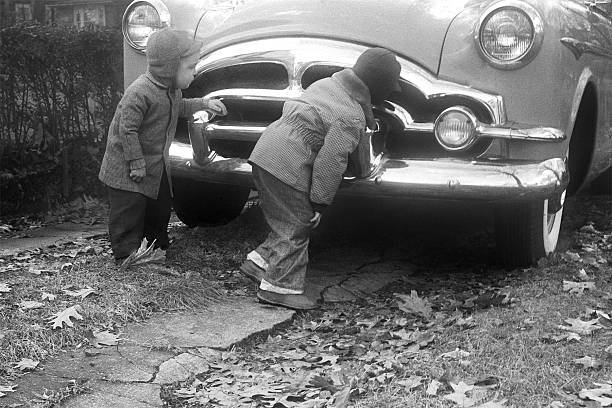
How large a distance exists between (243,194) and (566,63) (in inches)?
91.0

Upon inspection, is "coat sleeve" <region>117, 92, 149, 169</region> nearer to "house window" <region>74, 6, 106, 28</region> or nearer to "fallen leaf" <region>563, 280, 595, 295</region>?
"fallen leaf" <region>563, 280, 595, 295</region>

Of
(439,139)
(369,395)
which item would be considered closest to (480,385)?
(369,395)

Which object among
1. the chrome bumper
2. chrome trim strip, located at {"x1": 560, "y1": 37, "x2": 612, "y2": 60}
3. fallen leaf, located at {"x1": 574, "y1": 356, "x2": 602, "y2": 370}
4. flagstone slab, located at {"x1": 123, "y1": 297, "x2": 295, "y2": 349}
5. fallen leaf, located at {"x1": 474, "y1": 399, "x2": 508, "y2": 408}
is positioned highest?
chrome trim strip, located at {"x1": 560, "y1": 37, "x2": 612, "y2": 60}

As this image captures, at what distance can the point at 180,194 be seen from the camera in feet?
16.3

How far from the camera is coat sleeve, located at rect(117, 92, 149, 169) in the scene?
3.91m

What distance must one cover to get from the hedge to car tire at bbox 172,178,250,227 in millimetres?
1428

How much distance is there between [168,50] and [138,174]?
0.59m

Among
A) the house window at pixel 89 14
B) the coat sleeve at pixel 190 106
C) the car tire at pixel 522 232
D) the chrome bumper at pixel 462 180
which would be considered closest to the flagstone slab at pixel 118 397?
the chrome bumper at pixel 462 180

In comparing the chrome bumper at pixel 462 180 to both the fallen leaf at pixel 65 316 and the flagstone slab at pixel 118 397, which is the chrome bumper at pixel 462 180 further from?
the flagstone slab at pixel 118 397

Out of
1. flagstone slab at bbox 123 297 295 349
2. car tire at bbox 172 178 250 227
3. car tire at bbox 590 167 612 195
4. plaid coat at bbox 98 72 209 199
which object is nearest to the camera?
flagstone slab at bbox 123 297 295 349

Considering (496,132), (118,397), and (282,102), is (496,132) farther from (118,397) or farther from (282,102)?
(118,397)

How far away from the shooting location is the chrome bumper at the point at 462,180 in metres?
3.67

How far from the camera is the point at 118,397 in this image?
2.74 metres

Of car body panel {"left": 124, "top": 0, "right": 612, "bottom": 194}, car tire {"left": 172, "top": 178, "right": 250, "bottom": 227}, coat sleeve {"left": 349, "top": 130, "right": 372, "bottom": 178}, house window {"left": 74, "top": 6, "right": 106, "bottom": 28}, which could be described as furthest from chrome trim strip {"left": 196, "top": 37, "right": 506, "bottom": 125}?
house window {"left": 74, "top": 6, "right": 106, "bottom": 28}
